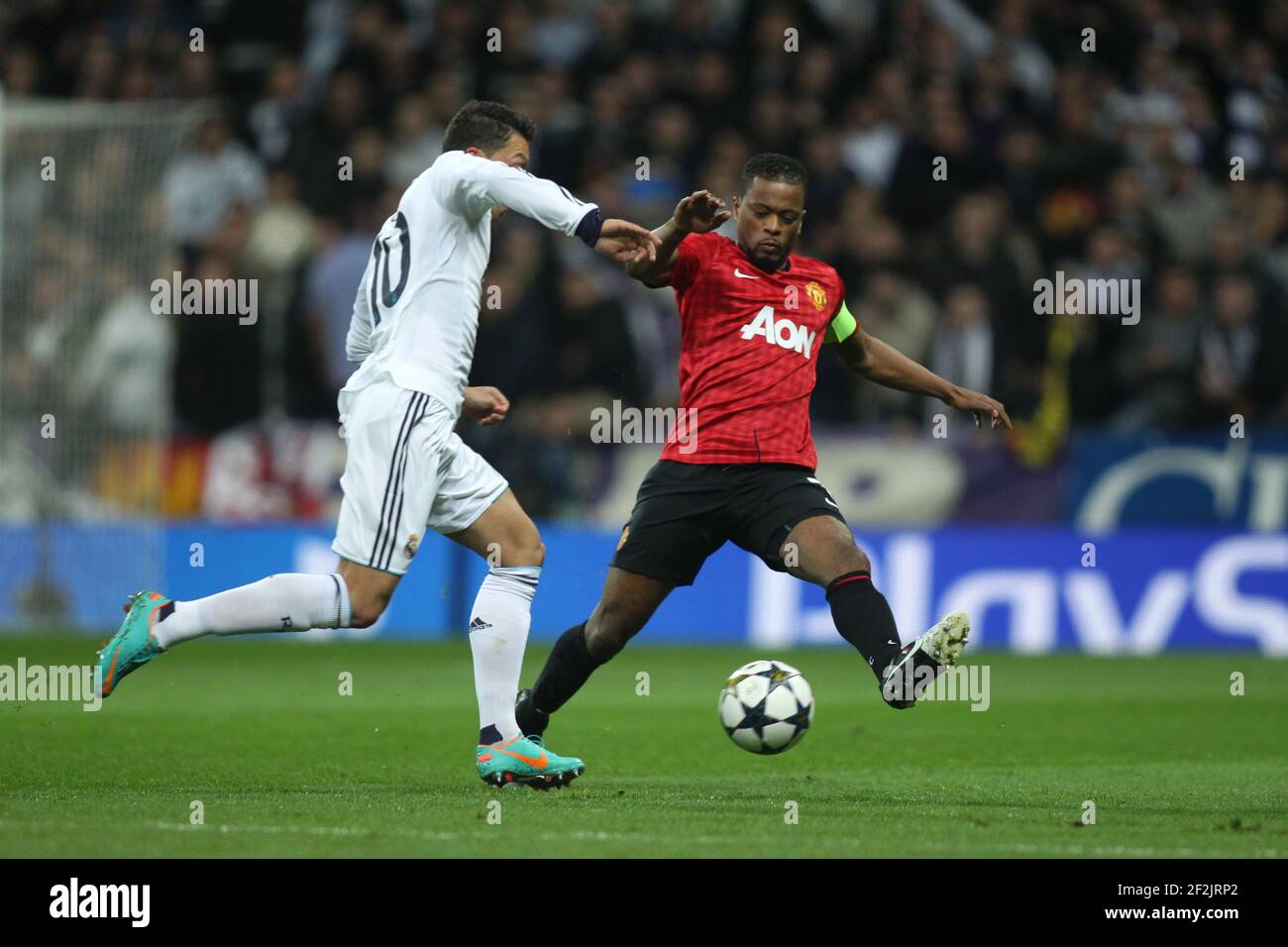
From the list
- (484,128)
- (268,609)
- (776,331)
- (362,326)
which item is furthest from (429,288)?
(776,331)

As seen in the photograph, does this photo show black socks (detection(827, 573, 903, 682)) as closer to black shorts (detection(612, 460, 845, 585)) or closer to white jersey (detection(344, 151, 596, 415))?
black shorts (detection(612, 460, 845, 585))

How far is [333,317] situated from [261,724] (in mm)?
6364

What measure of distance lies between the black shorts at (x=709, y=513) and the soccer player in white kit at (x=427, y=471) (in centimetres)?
42

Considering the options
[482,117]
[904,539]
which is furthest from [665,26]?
[482,117]

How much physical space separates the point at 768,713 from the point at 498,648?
1.01 metres

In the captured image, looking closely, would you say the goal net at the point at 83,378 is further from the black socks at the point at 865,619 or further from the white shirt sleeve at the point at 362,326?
the black socks at the point at 865,619

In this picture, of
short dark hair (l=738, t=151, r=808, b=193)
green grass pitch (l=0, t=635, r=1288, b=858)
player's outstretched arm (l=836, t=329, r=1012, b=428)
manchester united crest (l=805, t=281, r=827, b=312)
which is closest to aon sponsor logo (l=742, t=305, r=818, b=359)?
manchester united crest (l=805, t=281, r=827, b=312)

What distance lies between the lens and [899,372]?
806 centimetres

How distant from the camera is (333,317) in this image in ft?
50.7

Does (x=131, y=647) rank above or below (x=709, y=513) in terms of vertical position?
below

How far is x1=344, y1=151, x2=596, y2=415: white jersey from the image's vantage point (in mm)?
6941

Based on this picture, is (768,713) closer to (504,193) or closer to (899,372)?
(899,372)

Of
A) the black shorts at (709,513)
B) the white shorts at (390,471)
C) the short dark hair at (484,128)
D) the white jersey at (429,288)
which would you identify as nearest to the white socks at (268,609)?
the white shorts at (390,471)

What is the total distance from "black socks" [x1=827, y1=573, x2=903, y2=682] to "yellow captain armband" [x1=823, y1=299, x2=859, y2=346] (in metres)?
1.13
